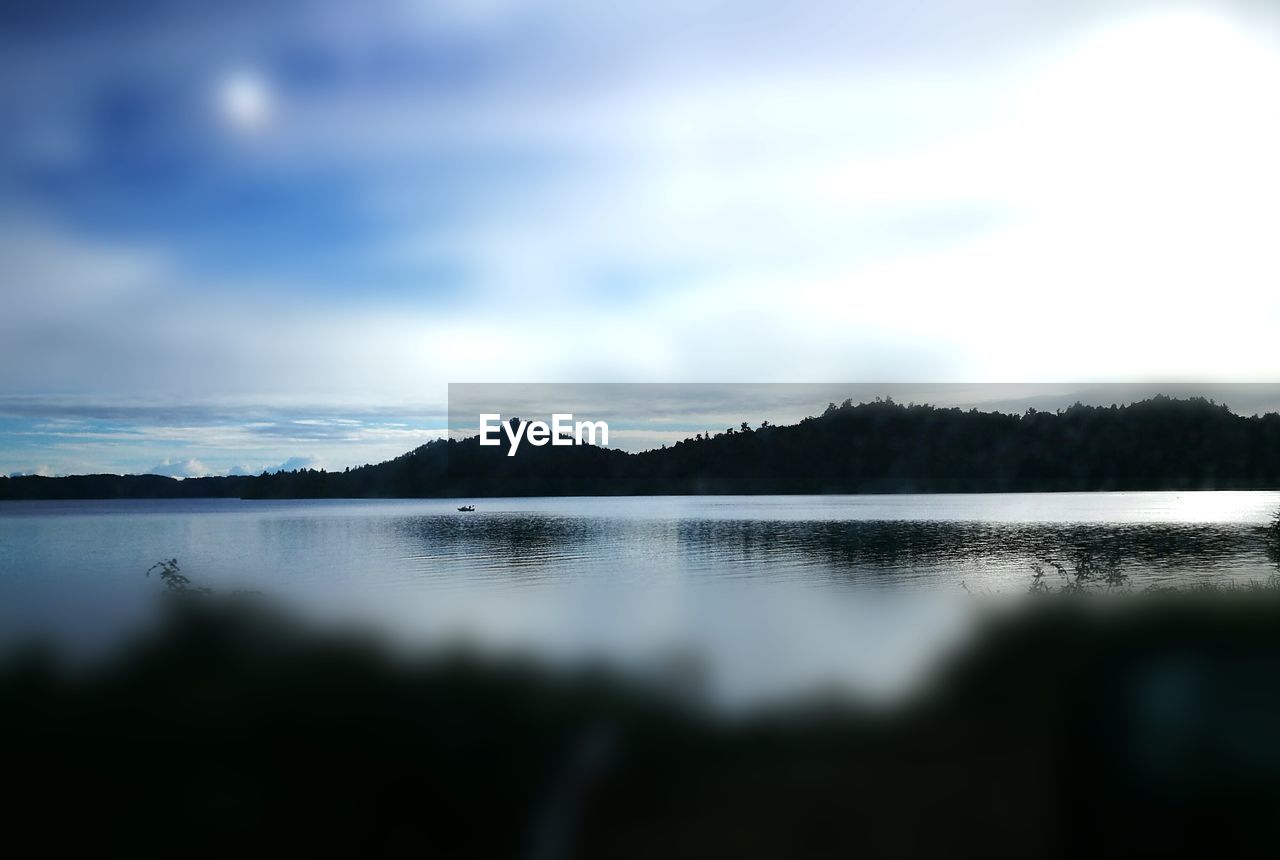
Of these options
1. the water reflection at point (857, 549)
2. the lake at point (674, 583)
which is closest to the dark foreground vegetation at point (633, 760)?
the lake at point (674, 583)

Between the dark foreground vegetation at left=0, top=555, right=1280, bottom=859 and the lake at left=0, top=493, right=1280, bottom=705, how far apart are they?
13.9ft

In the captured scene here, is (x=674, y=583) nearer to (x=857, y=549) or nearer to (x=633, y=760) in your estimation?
(x=857, y=549)

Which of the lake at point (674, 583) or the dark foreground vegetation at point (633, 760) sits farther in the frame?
the lake at point (674, 583)

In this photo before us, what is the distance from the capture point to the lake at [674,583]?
28781 mm

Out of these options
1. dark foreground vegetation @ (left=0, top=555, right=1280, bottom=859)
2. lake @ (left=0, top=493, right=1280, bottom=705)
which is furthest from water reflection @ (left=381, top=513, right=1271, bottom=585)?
dark foreground vegetation @ (left=0, top=555, right=1280, bottom=859)

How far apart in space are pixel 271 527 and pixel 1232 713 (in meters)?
125

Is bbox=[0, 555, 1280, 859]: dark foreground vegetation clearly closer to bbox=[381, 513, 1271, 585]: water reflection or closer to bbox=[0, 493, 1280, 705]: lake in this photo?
bbox=[0, 493, 1280, 705]: lake

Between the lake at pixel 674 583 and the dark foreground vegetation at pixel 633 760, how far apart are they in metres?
4.24

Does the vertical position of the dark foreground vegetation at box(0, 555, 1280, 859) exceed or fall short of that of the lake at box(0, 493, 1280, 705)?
it exceeds it

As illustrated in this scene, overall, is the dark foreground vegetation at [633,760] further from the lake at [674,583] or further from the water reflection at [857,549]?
the water reflection at [857,549]

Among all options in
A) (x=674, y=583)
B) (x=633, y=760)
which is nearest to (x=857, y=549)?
(x=674, y=583)

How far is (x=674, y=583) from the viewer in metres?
50.1

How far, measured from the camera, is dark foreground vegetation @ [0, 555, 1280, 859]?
44.8 ft

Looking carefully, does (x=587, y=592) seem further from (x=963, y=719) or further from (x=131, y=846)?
(x=131, y=846)
